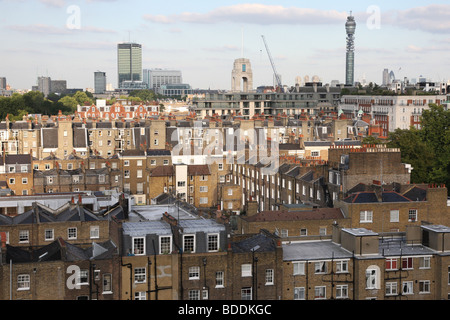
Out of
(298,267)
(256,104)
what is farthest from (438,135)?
(256,104)

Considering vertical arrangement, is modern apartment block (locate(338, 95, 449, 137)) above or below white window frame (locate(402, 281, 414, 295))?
above

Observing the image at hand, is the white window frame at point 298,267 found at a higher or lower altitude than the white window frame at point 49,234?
lower

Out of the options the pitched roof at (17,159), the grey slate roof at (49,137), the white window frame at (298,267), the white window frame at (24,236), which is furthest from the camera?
the grey slate roof at (49,137)

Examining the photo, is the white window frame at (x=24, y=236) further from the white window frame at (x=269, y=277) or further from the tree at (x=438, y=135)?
the tree at (x=438, y=135)

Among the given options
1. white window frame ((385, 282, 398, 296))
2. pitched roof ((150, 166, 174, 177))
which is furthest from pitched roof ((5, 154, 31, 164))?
white window frame ((385, 282, 398, 296))

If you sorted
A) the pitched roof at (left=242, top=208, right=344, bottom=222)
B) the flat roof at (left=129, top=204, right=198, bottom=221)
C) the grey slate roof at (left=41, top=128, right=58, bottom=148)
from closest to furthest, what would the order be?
the pitched roof at (left=242, top=208, right=344, bottom=222) → the flat roof at (left=129, top=204, right=198, bottom=221) → the grey slate roof at (left=41, top=128, right=58, bottom=148)

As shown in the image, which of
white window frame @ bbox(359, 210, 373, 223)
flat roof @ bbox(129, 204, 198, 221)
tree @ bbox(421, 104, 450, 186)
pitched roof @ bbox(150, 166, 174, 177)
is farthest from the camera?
tree @ bbox(421, 104, 450, 186)

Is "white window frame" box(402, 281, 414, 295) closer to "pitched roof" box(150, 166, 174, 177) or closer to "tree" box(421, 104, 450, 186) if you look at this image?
"pitched roof" box(150, 166, 174, 177)

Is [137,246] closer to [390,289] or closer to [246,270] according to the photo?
[246,270]

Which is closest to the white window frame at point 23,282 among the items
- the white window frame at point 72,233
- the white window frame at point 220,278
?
the white window frame at point 72,233

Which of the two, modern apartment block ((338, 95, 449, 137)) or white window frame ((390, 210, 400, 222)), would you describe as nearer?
white window frame ((390, 210, 400, 222))

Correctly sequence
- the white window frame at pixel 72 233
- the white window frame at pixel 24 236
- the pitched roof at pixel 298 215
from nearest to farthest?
the white window frame at pixel 24 236 → the white window frame at pixel 72 233 → the pitched roof at pixel 298 215

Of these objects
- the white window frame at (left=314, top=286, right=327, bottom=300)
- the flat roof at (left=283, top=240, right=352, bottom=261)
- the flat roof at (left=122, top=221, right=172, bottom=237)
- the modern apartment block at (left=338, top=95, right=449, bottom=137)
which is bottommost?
the white window frame at (left=314, top=286, right=327, bottom=300)

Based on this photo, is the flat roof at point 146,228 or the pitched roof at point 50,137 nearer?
the flat roof at point 146,228
